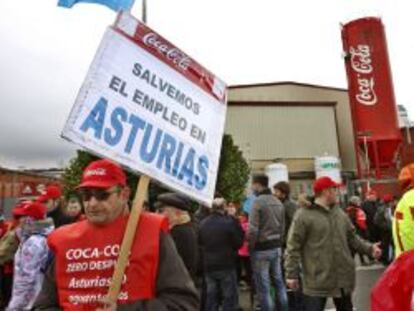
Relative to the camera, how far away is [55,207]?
27.2 feet

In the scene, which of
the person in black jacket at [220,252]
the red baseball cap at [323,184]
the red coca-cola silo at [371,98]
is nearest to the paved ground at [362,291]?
the person in black jacket at [220,252]

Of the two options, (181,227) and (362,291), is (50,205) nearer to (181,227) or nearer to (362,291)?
(181,227)

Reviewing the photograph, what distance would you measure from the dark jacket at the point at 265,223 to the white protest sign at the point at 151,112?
4.76m

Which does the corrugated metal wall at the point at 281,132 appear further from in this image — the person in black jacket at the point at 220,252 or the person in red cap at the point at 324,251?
the person in red cap at the point at 324,251

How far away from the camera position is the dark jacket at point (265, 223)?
7.86 meters

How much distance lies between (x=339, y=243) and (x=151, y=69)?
368 cm

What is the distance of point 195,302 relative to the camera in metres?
2.69

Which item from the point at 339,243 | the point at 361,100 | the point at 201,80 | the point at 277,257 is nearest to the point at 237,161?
the point at 361,100

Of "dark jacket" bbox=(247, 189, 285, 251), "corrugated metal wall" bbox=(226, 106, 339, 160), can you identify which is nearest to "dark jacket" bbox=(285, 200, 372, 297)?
"dark jacket" bbox=(247, 189, 285, 251)

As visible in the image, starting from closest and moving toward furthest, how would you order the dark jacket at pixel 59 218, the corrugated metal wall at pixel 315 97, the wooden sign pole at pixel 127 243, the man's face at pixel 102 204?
the wooden sign pole at pixel 127 243 → the man's face at pixel 102 204 → the dark jacket at pixel 59 218 → the corrugated metal wall at pixel 315 97

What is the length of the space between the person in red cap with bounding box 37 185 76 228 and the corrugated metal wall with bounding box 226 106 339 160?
3193 centimetres

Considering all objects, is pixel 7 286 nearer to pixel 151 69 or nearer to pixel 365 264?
pixel 151 69

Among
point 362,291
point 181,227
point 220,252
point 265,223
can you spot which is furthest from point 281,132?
point 181,227

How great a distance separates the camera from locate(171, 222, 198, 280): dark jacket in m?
5.93
